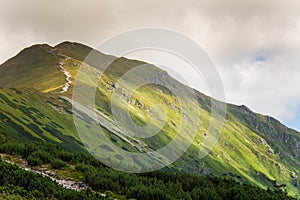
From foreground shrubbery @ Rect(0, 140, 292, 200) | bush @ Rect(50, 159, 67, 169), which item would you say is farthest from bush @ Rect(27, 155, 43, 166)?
bush @ Rect(50, 159, 67, 169)

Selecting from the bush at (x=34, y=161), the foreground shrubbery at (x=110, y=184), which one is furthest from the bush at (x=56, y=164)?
the bush at (x=34, y=161)

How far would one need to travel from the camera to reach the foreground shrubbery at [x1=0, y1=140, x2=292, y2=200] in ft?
109

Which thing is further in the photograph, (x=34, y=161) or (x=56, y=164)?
(x=56, y=164)

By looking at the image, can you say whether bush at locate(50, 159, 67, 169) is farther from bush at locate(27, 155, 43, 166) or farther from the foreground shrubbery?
bush at locate(27, 155, 43, 166)

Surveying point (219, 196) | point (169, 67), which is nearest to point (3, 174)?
point (169, 67)

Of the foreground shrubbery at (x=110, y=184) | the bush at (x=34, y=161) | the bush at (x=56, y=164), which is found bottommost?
the bush at (x=34, y=161)

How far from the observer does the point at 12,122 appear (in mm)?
153750

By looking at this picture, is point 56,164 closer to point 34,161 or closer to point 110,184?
point 34,161

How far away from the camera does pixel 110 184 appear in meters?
47.0

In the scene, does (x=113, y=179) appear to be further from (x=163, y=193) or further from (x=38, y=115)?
(x=38, y=115)

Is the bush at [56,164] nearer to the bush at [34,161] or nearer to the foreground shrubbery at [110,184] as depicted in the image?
the foreground shrubbery at [110,184]

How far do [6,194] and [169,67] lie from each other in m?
21.0

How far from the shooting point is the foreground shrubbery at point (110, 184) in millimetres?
33219

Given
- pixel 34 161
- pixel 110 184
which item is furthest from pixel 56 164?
pixel 110 184
